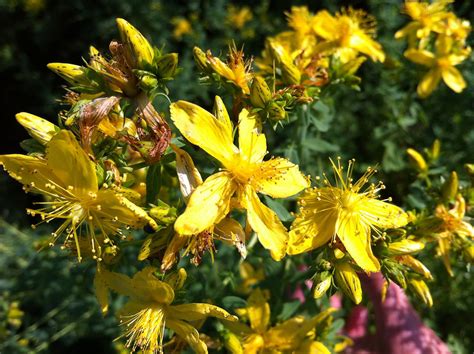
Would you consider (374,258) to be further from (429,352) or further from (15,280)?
(15,280)

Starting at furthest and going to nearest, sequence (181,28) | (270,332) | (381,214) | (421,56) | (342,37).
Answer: (181,28) < (421,56) < (342,37) < (270,332) < (381,214)

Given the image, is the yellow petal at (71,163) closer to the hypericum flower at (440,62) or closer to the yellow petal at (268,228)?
the yellow petal at (268,228)

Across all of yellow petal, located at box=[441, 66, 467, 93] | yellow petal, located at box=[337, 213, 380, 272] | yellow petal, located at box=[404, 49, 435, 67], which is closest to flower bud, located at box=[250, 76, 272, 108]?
yellow petal, located at box=[337, 213, 380, 272]

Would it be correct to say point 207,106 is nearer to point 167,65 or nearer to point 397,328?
point 397,328

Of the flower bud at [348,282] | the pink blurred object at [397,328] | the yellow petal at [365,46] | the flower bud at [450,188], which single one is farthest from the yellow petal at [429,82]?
the flower bud at [348,282]

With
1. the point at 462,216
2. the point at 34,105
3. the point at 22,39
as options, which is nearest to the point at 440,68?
the point at 462,216

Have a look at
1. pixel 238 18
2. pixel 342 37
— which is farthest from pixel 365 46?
pixel 238 18

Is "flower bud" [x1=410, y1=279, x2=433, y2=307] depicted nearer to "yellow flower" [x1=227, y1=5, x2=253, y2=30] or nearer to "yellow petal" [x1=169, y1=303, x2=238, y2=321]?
"yellow petal" [x1=169, y1=303, x2=238, y2=321]
